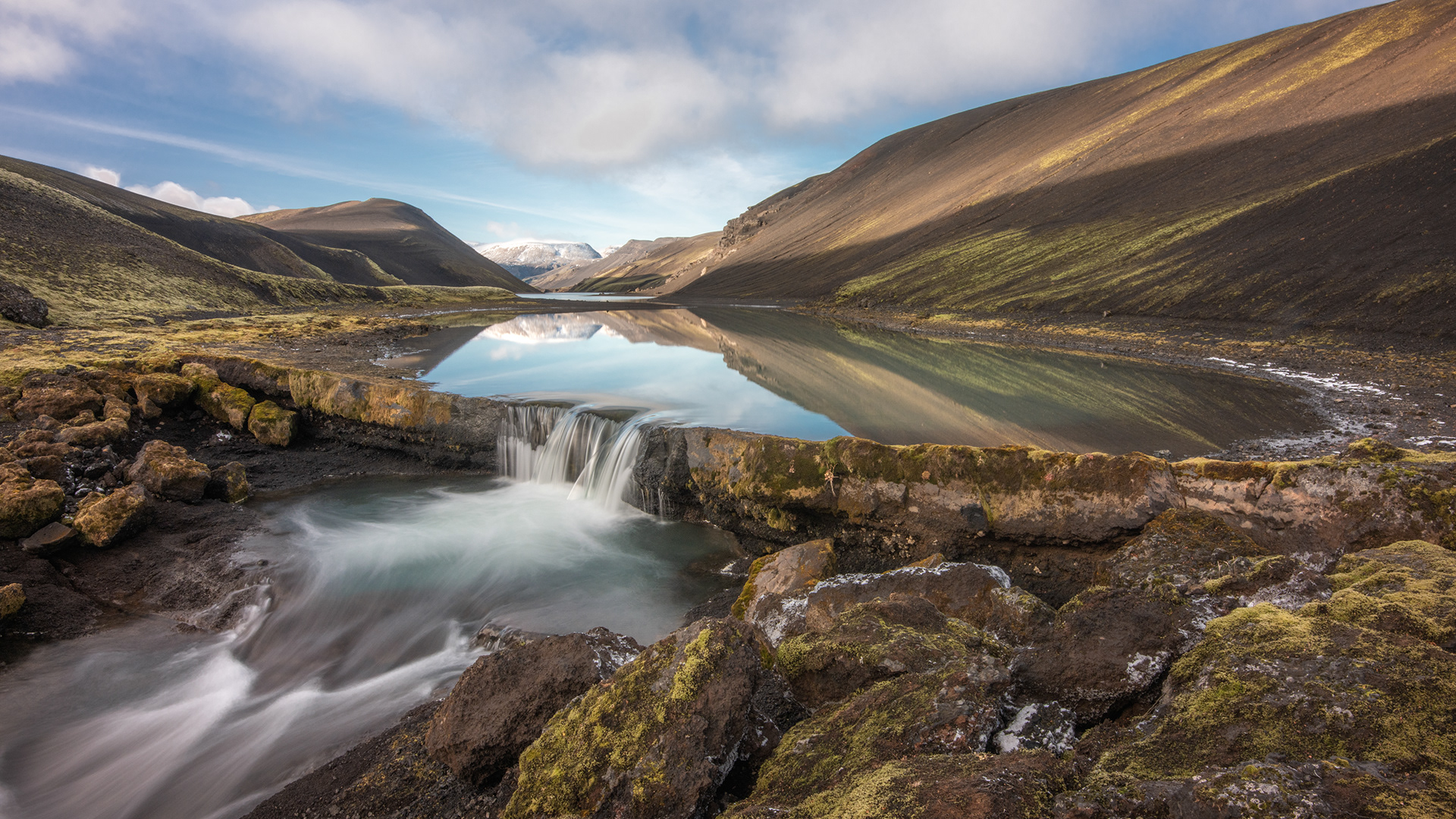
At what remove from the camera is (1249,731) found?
296 cm

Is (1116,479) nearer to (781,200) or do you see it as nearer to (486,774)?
(486,774)

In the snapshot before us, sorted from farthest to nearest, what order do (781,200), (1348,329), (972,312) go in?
1. (781,200)
2. (972,312)
3. (1348,329)

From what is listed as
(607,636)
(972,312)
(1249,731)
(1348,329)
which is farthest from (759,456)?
(972,312)

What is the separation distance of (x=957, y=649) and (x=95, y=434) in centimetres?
1803

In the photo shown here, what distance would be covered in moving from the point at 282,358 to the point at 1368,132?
231 ft

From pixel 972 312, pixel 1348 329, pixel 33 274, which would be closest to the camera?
pixel 1348 329

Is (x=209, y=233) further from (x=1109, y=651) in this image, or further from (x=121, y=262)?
(x=1109, y=651)

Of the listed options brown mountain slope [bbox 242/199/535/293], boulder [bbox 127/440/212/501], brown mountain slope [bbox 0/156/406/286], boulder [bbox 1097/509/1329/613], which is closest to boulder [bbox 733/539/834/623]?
boulder [bbox 1097/509/1329/613]

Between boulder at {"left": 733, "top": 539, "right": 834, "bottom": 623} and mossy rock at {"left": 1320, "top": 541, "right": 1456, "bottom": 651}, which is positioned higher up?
mossy rock at {"left": 1320, "top": 541, "right": 1456, "bottom": 651}

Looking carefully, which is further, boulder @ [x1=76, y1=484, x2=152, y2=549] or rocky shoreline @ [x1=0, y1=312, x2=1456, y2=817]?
boulder @ [x1=76, y1=484, x2=152, y2=549]

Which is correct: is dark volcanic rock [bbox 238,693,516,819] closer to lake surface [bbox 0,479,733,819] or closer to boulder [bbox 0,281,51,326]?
lake surface [bbox 0,479,733,819]

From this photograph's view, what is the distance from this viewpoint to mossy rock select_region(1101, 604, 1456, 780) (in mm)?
2680

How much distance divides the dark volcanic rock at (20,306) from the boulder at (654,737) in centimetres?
4713

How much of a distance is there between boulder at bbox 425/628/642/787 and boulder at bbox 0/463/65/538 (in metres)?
9.32
